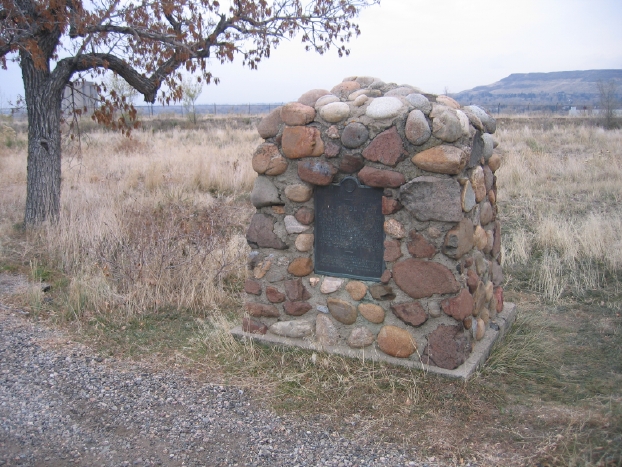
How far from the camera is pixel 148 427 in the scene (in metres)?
3.14

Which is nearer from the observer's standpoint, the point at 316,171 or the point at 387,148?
the point at 387,148

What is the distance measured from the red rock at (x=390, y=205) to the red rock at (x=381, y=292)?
0.48 meters

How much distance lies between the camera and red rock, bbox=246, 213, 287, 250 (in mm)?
3969

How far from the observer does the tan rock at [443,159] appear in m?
3.30

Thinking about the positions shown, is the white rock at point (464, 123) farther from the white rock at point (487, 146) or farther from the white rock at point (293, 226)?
the white rock at point (293, 226)

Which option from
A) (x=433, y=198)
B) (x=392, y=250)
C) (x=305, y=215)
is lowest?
(x=392, y=250)

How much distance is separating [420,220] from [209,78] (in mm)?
4478

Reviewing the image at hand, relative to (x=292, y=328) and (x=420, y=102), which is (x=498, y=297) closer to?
(x=292, y=328)

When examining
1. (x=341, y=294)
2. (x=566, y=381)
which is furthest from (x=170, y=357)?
(x=566, y=381)

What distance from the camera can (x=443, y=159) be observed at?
3.32 metres

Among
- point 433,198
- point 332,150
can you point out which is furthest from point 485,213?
point 332,150

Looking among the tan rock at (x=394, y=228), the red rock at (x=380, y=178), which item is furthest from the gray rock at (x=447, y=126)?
the tan rock at (x=394, y=228)

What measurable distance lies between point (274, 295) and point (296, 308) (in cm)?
19

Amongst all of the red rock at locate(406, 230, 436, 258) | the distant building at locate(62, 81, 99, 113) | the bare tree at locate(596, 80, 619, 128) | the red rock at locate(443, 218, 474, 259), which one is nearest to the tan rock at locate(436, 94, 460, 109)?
the red rock at locate(443, 218, 474, 259)
